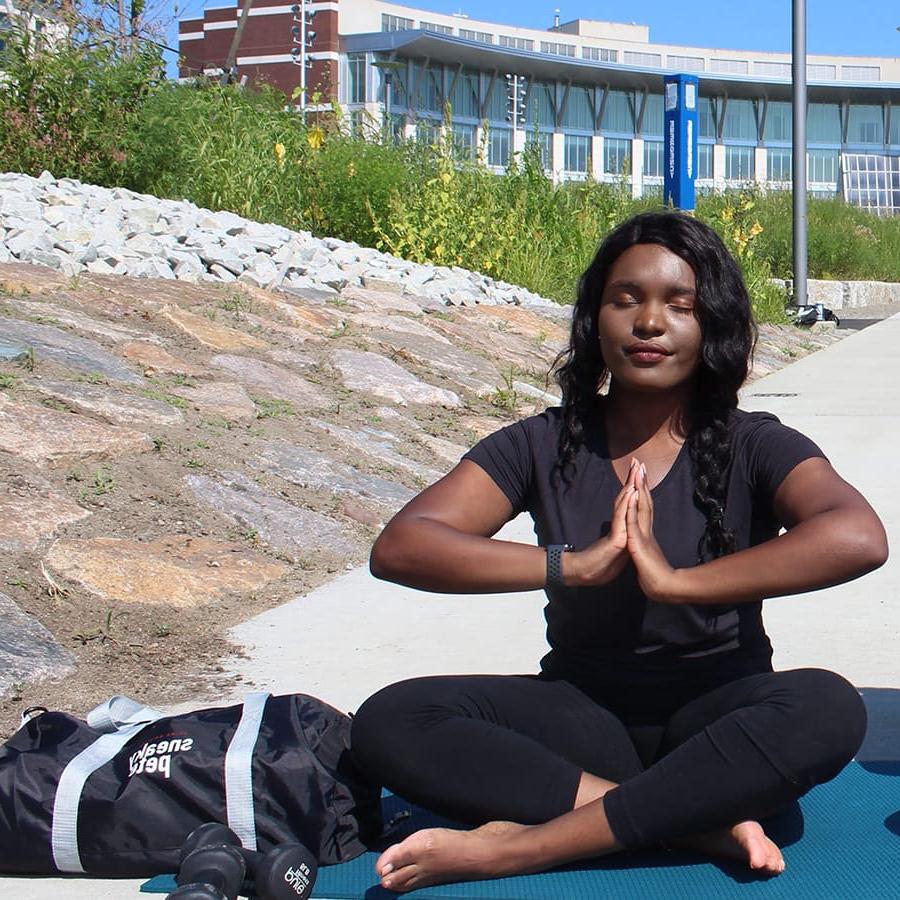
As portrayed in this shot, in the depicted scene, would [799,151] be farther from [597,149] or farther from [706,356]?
[597,149]

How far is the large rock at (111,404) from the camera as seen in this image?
19.5 ft

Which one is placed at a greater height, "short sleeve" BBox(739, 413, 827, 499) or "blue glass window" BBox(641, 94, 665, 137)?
"blue glass window" BBox(641, 94, 665, 137)

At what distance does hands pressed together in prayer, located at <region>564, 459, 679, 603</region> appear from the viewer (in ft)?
8.52

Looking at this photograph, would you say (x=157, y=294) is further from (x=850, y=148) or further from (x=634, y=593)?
(x=850, y=148)

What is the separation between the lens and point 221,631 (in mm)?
4398

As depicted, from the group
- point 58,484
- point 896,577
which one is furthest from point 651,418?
point 58,484

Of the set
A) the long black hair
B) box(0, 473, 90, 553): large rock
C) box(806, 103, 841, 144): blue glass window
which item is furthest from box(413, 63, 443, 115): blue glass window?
the long black hair

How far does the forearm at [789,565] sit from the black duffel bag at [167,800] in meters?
0.78

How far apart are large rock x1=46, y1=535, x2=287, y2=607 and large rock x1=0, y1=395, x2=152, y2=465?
0.69m

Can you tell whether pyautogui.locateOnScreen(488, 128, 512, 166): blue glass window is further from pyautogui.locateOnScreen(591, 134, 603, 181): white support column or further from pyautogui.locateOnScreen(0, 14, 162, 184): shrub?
pyautogui.locateOnScreen(0, 14, 162, 184): shrub

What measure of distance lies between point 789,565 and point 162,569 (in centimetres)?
258

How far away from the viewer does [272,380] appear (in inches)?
286

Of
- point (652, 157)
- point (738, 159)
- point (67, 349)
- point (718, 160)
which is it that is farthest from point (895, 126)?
point (67, 349)

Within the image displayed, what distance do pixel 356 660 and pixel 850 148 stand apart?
262 feet
